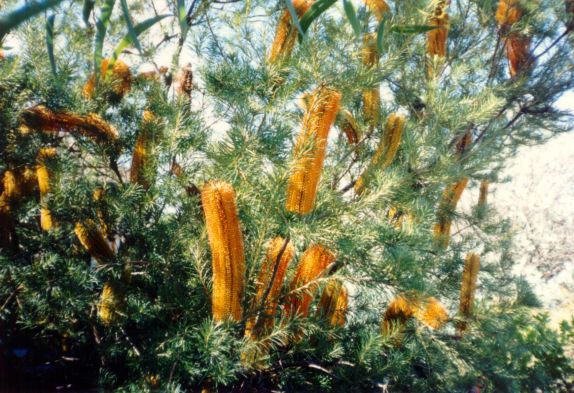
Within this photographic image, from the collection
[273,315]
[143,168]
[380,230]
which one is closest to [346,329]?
[273,315]

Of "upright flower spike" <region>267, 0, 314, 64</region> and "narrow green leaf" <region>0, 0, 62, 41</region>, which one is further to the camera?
"upright flower spike" <region>267, 0, 314, 64</region>

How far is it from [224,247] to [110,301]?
2.67 feet

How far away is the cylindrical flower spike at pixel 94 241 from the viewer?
84.7 inches

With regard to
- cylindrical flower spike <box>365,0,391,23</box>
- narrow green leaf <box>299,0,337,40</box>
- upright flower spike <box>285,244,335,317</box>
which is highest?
cylindrical flower spike <box>365,0,391,23</box>

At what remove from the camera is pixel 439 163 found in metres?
2.11

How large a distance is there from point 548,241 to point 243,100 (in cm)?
575

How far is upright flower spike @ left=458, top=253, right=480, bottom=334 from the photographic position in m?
2.53

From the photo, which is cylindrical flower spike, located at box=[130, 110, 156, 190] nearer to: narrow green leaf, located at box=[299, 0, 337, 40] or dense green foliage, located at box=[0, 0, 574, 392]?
dense green foliage, located at box=[0, 0, 574, 392]

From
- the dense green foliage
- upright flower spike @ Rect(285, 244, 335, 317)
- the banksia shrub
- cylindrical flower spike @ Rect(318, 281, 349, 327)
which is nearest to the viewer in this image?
the dense green foliage

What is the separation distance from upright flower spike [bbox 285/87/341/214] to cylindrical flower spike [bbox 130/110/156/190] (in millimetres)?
777

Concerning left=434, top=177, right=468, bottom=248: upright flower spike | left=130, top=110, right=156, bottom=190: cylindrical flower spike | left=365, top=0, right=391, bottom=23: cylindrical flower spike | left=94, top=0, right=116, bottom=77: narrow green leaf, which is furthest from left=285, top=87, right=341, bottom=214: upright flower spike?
left=434, top=177, right=468, bottom=248: upright flower spike

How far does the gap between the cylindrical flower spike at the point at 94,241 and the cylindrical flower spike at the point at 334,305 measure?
95cm

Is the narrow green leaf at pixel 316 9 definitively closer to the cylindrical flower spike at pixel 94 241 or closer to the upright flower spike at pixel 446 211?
the cylindrical flower spike at pixel 94 241

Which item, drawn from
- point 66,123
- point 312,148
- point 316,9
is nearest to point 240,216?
point 312,148
